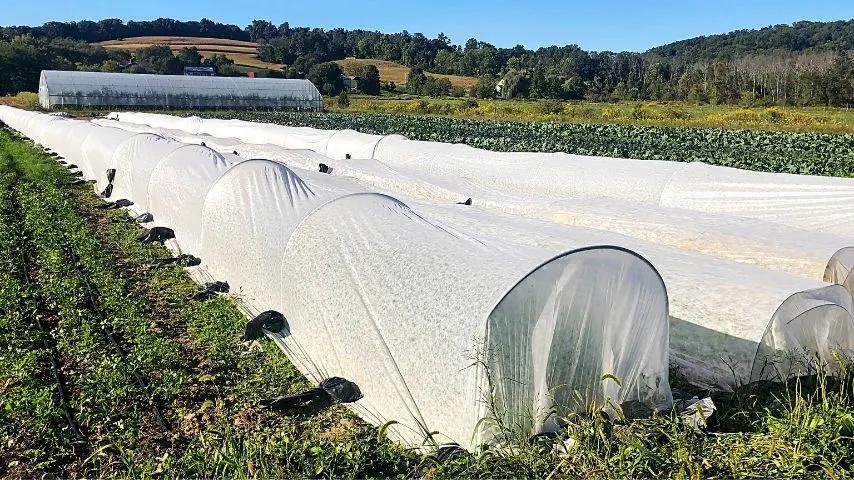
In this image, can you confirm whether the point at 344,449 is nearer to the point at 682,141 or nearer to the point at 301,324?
the point at 301,324

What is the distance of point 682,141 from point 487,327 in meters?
27.9

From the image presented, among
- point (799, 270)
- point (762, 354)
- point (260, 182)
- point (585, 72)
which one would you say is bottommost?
point (762, 354)

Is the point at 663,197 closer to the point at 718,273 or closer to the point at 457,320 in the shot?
the point at 718,273

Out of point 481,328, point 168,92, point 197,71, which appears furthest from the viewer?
point 197,71

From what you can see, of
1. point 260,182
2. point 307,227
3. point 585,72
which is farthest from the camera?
point 585,72

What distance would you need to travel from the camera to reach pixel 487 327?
4.38m

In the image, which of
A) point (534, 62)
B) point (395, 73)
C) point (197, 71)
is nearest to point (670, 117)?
point (197, 71)

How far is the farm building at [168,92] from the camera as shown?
54.6 m

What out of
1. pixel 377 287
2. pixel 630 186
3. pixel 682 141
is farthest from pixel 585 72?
pixel 377 287

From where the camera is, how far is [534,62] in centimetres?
12606

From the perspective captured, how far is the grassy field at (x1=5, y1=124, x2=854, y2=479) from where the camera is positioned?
400cm

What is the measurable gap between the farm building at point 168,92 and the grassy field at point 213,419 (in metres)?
52.1

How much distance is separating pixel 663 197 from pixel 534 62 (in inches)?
4739

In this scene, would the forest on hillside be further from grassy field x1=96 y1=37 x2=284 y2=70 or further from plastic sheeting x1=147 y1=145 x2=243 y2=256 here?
plastic sheeting x1=147 y1=145 x2=243 y2=256
